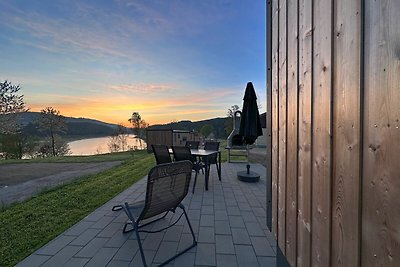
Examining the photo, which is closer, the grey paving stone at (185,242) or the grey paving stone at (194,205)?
the grey paving stone at (185,242)

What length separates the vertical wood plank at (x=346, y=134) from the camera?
0.73 meters

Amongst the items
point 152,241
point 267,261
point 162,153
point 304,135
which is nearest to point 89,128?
point 162,153

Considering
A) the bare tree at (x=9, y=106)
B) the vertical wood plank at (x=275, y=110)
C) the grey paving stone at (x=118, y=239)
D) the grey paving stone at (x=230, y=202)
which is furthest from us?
the bare tree at (x=9, y=106)

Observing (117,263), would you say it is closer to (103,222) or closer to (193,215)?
(103,222)

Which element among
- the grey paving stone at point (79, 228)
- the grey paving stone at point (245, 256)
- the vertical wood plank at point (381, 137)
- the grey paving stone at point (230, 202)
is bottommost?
the grey paving stone at point (245, 256)

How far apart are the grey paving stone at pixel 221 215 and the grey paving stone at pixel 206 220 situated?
80 mm

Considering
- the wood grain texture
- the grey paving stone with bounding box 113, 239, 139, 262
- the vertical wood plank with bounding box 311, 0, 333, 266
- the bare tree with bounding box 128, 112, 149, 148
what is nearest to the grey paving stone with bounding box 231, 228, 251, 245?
the wood grain texture

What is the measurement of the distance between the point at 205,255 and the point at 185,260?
207 millimetres

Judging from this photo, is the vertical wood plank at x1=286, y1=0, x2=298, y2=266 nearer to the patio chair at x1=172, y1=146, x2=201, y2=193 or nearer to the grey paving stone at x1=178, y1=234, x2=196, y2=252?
the grey paving stone at x1=178, y1=234, x2=196, y2=252

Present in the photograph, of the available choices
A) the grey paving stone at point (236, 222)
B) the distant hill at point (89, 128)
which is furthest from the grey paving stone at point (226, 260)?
the distant hill at point (89, 128)

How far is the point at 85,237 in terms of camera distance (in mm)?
2441

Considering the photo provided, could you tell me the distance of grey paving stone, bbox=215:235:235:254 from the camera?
7.15 feet

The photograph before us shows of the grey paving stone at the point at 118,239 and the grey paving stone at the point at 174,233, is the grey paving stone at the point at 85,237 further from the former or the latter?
the grey paving stone at the point at 174,233

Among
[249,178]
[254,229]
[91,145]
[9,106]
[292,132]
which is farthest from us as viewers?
[91,145]
